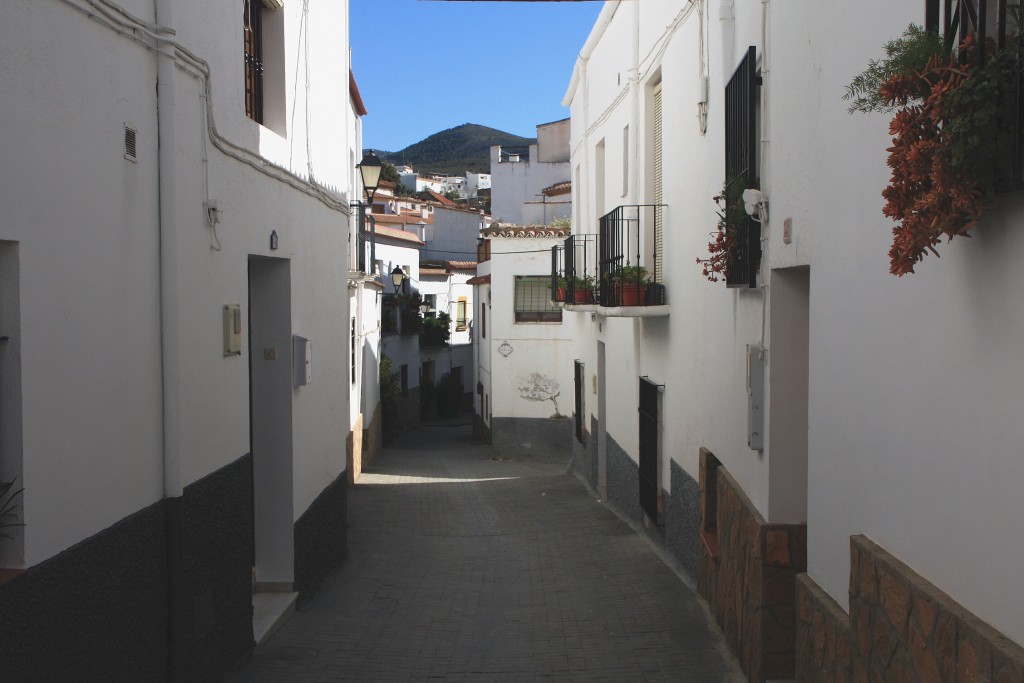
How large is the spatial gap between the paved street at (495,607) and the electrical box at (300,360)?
6.41 feet

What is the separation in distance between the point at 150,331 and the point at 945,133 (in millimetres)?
4054

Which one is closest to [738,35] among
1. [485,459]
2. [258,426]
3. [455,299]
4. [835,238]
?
[835,238]

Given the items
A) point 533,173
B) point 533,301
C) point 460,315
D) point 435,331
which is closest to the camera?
point 533,301

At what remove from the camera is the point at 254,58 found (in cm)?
790

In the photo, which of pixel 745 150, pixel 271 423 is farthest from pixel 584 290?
pixel 745 150

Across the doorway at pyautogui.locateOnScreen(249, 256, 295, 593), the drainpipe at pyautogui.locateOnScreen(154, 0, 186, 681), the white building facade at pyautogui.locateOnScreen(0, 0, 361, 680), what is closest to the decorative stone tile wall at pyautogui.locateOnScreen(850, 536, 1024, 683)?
the white building facade at pyautogui.locateOnScreen(0, 0, 361, 680)

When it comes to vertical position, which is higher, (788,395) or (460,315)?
(460,315)

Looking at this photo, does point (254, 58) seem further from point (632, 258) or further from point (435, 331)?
point (435, 331)

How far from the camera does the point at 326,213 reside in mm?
10000

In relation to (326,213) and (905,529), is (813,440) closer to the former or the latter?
(905,529)

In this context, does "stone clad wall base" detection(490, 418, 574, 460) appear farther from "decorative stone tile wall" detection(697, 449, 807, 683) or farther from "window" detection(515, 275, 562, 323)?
"decorative stone tile wall" detection(697, 449, 807, 683)

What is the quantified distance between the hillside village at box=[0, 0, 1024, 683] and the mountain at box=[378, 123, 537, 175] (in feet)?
375

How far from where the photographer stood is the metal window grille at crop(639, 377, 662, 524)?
36.1 ft

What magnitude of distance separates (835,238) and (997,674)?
245 centimetres
